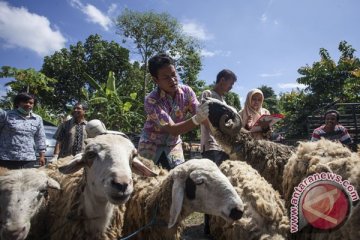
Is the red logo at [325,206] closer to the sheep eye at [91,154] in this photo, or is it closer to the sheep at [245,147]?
the sheep at [245,147]

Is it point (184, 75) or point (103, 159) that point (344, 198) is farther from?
point (184, 75)

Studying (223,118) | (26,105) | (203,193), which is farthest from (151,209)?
(26,105)

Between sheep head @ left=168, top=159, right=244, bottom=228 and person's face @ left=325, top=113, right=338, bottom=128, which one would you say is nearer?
sheep head @ left=168, top=159, right=244, bottom=228

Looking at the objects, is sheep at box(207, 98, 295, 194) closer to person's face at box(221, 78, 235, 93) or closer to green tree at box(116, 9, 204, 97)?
person's face at box(221, 78, 235, 93)

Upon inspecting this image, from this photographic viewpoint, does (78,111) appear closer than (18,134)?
No

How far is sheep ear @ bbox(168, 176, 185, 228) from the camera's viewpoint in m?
2.75

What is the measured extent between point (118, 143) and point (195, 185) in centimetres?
79

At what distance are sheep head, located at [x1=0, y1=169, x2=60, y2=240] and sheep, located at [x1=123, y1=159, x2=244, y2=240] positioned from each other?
903 millimetres

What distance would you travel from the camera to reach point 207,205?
107 inches

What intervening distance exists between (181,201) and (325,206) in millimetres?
1161

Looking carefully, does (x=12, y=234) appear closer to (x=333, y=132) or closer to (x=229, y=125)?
(x=229, y=125)

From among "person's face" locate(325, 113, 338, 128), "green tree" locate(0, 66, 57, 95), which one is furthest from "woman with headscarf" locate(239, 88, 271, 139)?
"green tree" locate(0, 66, 57, 95)

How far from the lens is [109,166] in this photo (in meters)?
2.55

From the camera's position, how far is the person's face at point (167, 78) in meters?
3.72
